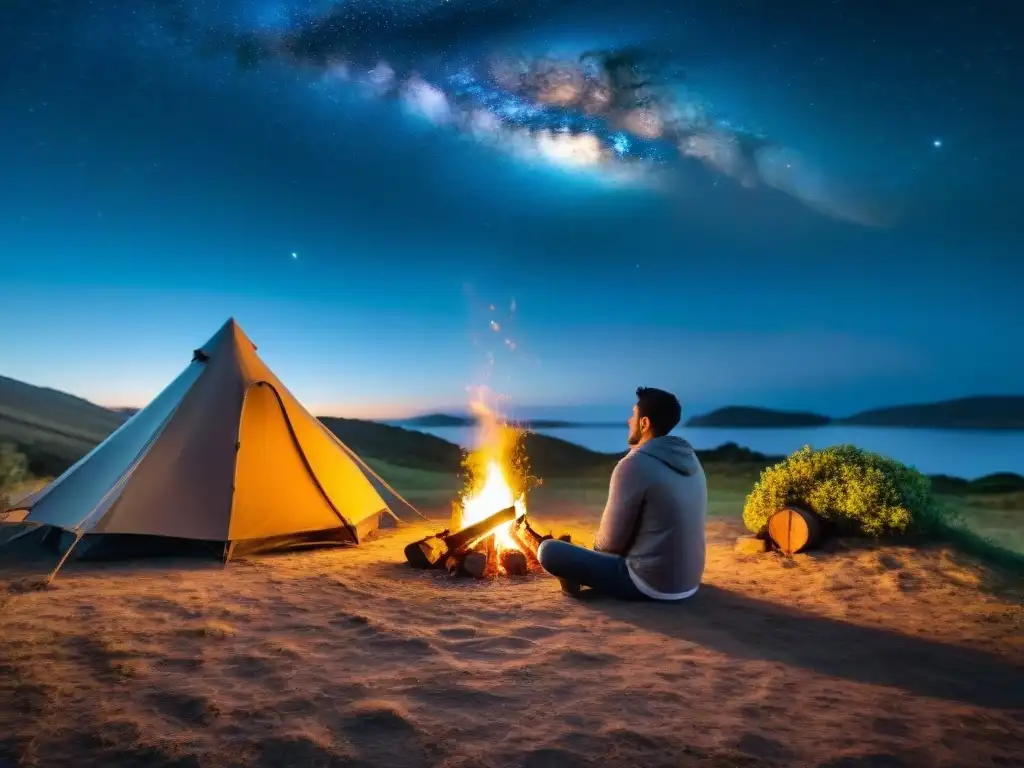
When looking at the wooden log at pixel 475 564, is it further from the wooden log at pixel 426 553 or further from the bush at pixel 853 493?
the bush at pixel 853 493

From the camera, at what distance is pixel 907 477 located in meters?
8.12

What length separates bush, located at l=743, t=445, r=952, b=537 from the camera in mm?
7949

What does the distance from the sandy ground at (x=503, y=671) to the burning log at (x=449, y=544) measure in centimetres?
39

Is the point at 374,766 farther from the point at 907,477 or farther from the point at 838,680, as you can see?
the point at 907,477

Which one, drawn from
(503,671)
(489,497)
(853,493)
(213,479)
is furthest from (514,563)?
(853,493)

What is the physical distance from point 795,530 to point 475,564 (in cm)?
377

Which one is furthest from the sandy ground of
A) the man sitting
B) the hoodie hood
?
the hoodie hood

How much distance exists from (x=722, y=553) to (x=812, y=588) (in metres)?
1.95

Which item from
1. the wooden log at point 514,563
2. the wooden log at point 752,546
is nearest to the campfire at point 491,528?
the wooden log at point 514,563

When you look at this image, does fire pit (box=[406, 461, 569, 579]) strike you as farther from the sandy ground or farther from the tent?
the tent

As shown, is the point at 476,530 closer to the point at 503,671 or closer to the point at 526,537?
the point at 526,537

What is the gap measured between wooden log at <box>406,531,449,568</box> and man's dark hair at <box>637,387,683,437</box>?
3.02 metres

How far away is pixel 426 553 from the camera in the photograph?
7566 mm

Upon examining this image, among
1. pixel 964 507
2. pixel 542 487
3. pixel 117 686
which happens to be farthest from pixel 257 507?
pixel 964 507
